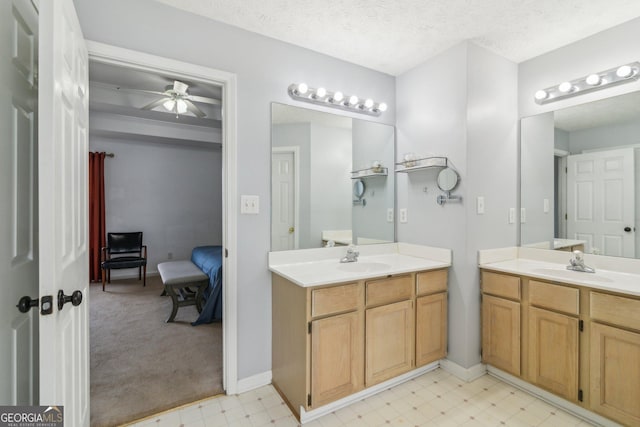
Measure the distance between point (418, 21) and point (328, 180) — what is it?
1259mm

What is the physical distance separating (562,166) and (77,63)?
3.10m

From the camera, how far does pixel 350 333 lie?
5.79 ft

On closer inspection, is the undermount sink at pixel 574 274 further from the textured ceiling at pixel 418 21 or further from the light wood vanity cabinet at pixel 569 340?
the textured ceiling at pixel 418 21

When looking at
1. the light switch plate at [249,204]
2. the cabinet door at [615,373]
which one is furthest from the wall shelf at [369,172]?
the cabinet door at [615,373]

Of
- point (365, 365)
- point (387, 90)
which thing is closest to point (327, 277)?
point (365, 365)

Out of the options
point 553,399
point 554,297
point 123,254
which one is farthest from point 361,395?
point 123,254

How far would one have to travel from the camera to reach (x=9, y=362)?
1.04 m

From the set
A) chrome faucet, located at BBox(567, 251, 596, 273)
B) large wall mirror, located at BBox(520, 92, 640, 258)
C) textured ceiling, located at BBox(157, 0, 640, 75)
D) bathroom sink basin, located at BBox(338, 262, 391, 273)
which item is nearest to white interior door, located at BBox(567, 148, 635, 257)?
large wall mirror, located at BBox(520, 92, 640, 258)

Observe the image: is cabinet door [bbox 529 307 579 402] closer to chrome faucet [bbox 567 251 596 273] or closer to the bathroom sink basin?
chrome faucet [bbox 567 251 596 273]

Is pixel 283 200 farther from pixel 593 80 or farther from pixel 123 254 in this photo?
pixel 123 254

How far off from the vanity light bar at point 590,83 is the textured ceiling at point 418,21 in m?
0.31

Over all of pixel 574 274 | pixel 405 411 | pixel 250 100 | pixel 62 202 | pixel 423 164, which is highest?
pixel 250 100

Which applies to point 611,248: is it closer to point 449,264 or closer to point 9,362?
point 449,264

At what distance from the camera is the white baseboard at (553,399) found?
1642 millimetres
